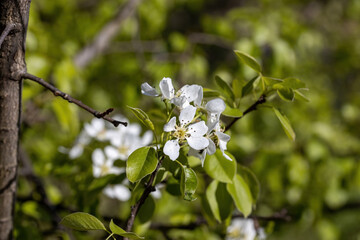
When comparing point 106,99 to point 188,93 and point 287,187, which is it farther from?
point 188,93

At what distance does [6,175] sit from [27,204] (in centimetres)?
49

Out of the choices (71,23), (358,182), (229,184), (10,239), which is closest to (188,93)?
(229,184)

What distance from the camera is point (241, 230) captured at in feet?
4.12

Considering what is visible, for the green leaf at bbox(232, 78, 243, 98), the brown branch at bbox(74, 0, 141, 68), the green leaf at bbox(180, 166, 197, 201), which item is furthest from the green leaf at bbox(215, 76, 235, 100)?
the brown branch at bbox(74, 0, 141, 68)

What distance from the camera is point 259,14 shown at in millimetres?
2037

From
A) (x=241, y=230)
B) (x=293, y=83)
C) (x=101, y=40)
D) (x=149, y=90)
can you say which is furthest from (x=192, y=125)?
(x=101, y=40)

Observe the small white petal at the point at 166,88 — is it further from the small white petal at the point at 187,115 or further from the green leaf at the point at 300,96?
the green leaf at the point at 300,96

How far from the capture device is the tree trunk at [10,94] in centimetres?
60

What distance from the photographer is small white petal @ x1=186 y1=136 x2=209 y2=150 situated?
0.64 meters

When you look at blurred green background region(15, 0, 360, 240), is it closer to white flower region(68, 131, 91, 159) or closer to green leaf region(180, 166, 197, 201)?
white flower region(68, 131, 91, 159)

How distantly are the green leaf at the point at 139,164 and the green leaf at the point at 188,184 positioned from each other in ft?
0.20

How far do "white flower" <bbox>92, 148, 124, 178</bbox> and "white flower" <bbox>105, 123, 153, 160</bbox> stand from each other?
0.03 meters

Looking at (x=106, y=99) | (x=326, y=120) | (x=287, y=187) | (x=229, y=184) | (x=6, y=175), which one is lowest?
(x=326, y=120)

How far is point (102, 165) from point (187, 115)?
1.46 ft
